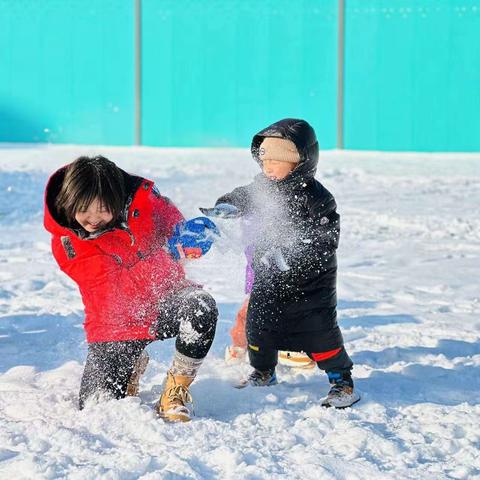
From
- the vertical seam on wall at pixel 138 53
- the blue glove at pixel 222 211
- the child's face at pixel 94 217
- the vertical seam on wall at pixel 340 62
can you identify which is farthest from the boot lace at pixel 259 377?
the vertical seam on wall at pixel 138 53

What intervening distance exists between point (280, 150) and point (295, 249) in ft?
1.25

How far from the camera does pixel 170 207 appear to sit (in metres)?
3.31

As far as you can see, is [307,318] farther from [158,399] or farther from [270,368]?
[158,399]

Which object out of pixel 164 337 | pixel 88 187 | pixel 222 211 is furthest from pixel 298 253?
pixel 88 187

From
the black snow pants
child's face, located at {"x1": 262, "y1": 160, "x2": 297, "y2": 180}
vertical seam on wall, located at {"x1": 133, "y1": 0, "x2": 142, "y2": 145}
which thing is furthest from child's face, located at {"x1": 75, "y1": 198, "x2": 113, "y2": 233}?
vertical seam on wall, located at {"x1": 133, "y1": 0, "x2": 142, "y2": 145}

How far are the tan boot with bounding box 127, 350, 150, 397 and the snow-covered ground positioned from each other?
0.22 feet

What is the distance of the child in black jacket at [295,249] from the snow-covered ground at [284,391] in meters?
0.18

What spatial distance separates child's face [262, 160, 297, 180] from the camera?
3.46 meters

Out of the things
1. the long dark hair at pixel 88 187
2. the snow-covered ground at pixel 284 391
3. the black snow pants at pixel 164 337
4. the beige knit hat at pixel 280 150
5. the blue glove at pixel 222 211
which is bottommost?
the snow-covered ground at pixel 284 391

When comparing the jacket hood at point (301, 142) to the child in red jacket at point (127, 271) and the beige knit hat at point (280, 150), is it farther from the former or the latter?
the child in red jacket at point (127, 271)

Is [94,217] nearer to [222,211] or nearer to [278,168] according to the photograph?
[222,211]

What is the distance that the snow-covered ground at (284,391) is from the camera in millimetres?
2695

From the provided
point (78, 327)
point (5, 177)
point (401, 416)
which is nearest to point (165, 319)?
point (401, 416)

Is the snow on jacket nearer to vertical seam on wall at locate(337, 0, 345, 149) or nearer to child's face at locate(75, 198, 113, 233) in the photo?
child's face at locate(75, 198, 113, 233)
